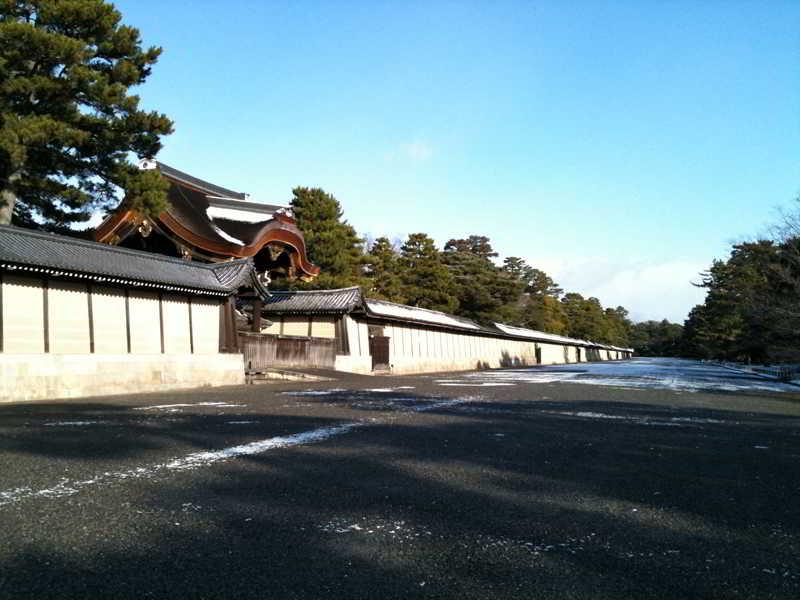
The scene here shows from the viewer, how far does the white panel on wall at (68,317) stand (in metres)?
13.5

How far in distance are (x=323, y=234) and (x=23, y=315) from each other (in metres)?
18.4

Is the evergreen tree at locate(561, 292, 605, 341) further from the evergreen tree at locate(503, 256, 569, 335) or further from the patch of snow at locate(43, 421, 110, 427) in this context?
the patch of snow at locate(43, 421, 110, 427)

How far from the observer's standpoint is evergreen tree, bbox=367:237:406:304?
3928cm

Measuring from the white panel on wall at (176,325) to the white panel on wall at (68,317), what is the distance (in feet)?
8.38

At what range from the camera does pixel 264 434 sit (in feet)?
22.5

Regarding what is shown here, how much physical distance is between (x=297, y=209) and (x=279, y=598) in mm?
29518

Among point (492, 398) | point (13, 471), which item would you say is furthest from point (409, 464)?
point (492, 398)

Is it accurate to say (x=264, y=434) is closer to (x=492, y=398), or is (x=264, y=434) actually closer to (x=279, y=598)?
(x=279, y=598)

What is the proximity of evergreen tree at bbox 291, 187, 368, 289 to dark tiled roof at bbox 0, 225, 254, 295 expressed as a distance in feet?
35.2

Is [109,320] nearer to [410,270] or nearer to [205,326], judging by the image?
[205,326]

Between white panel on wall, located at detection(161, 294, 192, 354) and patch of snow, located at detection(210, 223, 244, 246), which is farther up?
patch of snow, located at detection(210, 223, 244, 246)

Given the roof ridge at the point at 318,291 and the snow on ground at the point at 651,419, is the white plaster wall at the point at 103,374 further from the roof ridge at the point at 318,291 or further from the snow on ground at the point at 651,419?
the snow on ground at the point at 651,419

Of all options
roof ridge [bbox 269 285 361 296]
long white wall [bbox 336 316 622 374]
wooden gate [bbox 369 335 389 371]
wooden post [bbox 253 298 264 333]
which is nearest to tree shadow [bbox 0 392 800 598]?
wooden post [bbox 253 298 264 333]

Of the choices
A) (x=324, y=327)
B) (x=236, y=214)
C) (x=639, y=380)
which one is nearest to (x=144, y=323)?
(x=324, y=327)
